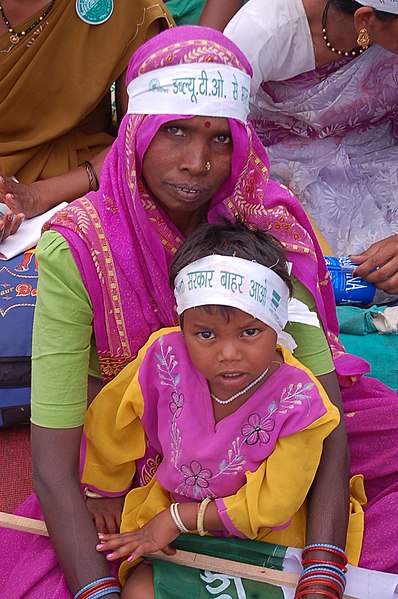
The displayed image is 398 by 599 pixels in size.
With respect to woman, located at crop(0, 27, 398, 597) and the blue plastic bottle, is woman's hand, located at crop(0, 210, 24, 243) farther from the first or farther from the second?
the blue plastic bottle

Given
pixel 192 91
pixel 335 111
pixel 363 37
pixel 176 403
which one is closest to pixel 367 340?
pixel 335 111

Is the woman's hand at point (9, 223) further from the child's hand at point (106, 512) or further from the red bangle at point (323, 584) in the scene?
the red bangle at point (323, 584)

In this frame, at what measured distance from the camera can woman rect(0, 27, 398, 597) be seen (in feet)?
6.10

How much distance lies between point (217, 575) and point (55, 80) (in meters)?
1.69

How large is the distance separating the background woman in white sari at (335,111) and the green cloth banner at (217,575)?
1133 mm

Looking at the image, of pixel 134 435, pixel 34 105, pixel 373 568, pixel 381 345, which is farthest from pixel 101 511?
pixel 34 105

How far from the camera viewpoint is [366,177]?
10.6 ft

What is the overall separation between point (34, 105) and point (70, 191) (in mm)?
300

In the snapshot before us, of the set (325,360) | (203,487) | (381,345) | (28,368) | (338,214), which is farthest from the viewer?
(338,214)

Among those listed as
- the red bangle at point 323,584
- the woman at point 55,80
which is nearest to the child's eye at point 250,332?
the red bangle at point 323,584

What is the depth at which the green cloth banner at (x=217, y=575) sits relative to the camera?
5.87 feet

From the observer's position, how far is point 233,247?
1.78 m

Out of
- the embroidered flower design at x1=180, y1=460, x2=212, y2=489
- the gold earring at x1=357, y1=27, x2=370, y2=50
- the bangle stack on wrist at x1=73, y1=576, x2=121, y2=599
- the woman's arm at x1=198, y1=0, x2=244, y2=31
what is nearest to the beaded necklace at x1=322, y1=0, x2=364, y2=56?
the gold earring at x1=357, y1=27, x2=370, y2=50

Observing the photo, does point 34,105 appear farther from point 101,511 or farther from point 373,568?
point 373,568
